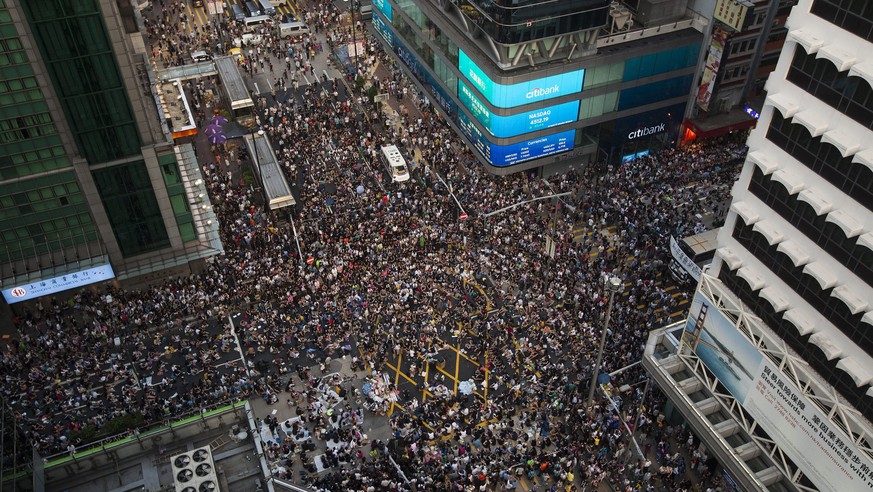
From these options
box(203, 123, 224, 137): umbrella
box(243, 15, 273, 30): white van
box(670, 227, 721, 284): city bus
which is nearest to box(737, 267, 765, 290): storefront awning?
box(670, 227, 721, 284): city bus

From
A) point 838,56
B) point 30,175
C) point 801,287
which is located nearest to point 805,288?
point 801,287

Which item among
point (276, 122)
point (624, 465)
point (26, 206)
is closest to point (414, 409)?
point (624, 465)

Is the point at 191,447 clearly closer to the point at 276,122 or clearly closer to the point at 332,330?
the point at 332,330

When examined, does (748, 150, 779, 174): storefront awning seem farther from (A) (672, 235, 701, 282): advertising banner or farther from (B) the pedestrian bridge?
(B) the pedestrian bridge

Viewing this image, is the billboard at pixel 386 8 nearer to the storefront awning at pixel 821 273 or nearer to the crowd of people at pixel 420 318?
the crowd of people at pixel 420 318

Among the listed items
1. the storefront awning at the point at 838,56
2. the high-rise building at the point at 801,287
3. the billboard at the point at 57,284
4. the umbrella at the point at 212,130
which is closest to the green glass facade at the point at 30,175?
the billboard at the point at 57,284

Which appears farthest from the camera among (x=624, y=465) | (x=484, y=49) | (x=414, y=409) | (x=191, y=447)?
(x=484, y=49)

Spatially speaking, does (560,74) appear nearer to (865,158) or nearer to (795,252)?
(795,252)
